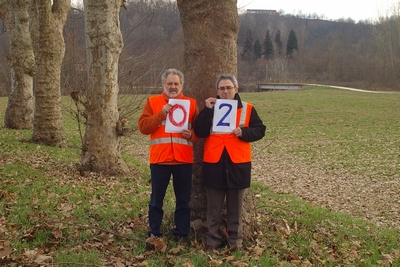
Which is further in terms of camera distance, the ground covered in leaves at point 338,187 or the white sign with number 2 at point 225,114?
the ground covered in leaves at point 338,187

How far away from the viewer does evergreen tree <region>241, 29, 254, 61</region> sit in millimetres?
107812

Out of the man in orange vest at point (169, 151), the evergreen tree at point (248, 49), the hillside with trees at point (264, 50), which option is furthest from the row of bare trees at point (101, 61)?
the evergreen tree at point (248, 49)

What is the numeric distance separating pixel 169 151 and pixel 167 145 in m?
0.08

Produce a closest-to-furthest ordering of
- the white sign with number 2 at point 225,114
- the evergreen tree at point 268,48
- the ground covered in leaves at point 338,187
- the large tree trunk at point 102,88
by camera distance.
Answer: the white sign with number 2 at point 225,114 < the large tree trunk at point 102,88 < the ground covered in leaves at point 338,187 < the evergreen tree at point 268,48

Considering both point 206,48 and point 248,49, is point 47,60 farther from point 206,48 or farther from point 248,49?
point 248,49

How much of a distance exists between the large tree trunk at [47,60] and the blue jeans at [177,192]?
8.41 m

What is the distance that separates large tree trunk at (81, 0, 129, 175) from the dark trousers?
4.52 m

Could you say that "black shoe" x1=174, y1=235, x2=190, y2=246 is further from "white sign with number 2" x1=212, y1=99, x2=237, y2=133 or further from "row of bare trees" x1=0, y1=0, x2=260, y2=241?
"white sign with number 2" x1=212, y1=99, x2=237, y2=133

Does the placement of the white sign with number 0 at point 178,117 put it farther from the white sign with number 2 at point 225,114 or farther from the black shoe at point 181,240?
the black shoe at point 181,240

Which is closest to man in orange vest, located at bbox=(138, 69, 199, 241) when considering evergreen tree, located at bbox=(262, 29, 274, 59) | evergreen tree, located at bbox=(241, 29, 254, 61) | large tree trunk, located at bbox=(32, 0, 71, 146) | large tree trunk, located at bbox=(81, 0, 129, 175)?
large tree trunk, located at bbox=(81, 0, 129, 175)

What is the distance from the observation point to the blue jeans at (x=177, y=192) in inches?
192

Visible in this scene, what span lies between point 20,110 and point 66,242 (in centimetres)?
1249

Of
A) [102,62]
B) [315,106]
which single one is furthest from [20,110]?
[315,106]

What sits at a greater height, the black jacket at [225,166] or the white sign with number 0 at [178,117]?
the white sign with number 0 at [178,117]
